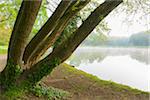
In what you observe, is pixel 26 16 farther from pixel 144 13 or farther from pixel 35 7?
pixel 144 13

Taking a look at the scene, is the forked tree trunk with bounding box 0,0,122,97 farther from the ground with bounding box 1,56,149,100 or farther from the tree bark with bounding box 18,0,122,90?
the ground with bounding box 1,56,149,100

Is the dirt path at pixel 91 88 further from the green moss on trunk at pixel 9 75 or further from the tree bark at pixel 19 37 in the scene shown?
the tree bark at pixel 19 37

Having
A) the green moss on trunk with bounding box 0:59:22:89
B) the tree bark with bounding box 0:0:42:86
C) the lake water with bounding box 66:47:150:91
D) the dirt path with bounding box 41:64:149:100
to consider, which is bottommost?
the green moss on trunk with bounding box 0:59:22:89

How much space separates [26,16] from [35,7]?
38 cm

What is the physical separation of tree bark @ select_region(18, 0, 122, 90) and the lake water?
7.18 m

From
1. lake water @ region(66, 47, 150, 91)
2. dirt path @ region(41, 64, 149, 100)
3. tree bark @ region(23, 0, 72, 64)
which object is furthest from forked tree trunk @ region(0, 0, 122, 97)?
lake water @ region(66, 47, 150, 91)

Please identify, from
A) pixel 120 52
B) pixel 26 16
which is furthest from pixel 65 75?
pixel 120 52

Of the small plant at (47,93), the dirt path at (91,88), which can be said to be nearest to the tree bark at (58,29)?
the small plant at (47,93)

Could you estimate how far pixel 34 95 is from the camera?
297 inches

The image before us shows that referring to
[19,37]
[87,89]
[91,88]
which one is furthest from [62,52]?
[91,88]

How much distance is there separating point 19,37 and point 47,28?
0.94 metres

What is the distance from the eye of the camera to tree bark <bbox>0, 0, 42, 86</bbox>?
194 inches

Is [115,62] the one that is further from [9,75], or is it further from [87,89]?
[9,75]

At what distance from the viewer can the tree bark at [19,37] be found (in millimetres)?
4940
